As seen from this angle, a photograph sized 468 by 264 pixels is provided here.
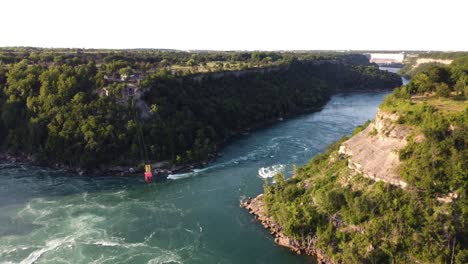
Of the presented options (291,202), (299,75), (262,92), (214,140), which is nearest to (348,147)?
(291,202)

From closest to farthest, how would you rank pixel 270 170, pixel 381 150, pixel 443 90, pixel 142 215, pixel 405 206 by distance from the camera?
pixel 405 206 < pixel 381 150 < pixel 142 215 < pixel 443 90 < pixel 270 170

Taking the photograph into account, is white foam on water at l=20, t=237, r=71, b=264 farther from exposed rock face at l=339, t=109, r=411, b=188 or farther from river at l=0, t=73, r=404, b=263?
exposed rock face at l=339, t=109, r=411, b=188

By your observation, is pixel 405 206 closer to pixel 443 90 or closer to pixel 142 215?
pixel 443 90

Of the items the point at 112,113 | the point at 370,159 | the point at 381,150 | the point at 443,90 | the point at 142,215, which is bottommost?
the point at 142,215

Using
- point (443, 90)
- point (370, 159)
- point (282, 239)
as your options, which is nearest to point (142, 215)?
point (282, 239)

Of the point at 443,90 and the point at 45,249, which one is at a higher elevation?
the point at 443,90

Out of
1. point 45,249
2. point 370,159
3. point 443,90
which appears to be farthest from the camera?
point 443,90

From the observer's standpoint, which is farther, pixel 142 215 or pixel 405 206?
pixel 142 215

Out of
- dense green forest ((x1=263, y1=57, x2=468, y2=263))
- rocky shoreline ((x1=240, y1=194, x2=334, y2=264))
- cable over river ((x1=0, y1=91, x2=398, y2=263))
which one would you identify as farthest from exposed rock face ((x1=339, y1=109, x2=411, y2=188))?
cable over river ((x1=0, y1=91, x2=398, y2=263))

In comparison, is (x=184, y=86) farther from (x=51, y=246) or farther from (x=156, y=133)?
(x=51, y=246)
